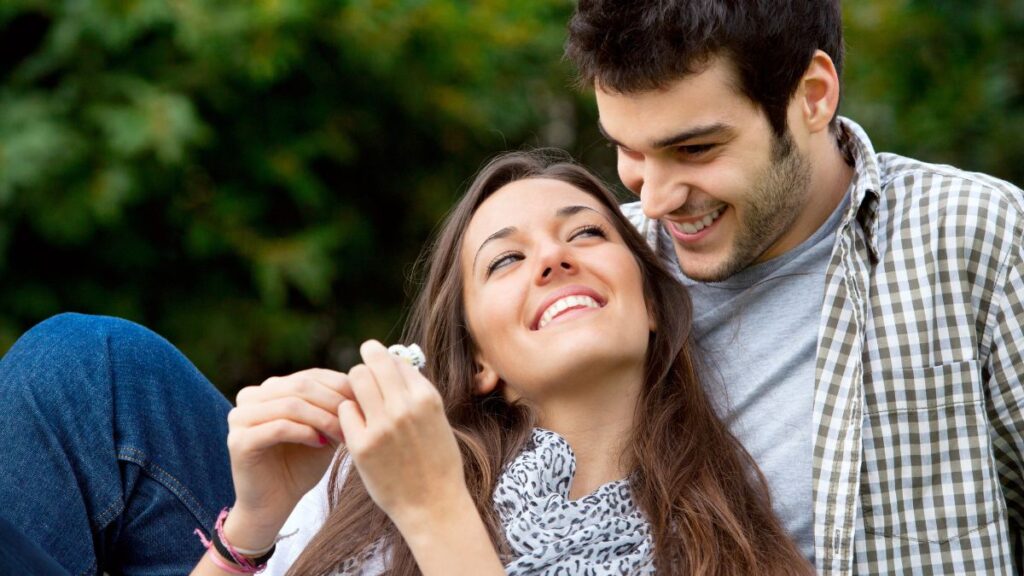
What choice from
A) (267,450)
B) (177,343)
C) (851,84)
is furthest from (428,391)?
(851,84)

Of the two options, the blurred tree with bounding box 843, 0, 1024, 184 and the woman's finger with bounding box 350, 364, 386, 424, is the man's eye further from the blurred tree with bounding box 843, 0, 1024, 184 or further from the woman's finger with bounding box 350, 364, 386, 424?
the blurred tree with bounding box 843, 0, 1024, 184

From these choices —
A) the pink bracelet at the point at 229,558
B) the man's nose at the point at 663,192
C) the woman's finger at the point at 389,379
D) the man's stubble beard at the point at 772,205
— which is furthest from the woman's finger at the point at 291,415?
the man's stubble beard at the point at 772,205

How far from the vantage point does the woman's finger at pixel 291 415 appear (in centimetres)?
204

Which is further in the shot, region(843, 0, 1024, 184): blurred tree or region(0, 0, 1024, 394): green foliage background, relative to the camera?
region(843, 0, 1024, 184): blurred tree

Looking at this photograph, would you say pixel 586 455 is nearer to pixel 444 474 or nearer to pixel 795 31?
pixel 444 474

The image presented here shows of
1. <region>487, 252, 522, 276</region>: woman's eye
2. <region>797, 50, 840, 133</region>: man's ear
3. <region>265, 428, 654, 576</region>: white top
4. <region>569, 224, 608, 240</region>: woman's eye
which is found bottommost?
<region>265, 428, 654, 576</region>: white top

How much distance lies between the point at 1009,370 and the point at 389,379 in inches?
48.4

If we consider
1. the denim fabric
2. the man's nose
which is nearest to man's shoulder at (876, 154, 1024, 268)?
the man's nose

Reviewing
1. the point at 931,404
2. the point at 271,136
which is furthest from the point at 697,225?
the point at 271,136

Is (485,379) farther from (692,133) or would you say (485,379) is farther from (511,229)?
(692,133)

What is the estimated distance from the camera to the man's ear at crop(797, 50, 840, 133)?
275 cm

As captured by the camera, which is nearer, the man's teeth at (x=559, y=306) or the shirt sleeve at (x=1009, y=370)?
the shirt sleeve at (x=1009, y=370)

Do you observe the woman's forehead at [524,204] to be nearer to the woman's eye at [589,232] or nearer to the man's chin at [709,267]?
the woman's eye at [589,232]

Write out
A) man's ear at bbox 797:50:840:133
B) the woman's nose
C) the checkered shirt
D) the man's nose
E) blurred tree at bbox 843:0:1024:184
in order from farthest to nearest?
blurred tree at bbox 843:0:1024:184 → man's ear at bbox 797:50:840:133 → the man's nose → the woman's nose → the checkered shirt
